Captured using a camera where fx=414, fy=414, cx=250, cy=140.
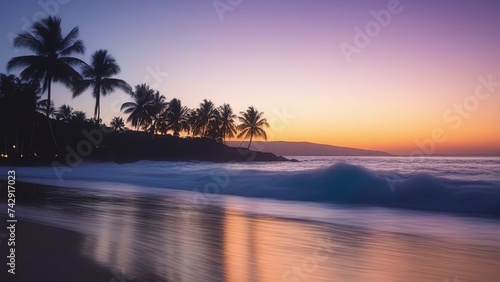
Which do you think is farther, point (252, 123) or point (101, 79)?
point (252, 123)

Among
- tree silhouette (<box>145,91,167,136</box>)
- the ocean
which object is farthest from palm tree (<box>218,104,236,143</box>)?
the ocean

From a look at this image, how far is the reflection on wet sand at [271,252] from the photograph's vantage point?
11.1 feet

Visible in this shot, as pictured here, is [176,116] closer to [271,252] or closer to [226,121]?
[226,121]

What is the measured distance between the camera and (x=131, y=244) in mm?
4359

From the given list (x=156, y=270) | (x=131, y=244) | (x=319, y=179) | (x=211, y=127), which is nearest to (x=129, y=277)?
(x=156, y=270)

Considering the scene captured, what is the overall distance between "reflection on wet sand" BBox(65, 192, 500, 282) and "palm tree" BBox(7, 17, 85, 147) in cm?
2497

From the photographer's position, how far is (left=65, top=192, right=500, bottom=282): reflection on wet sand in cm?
339

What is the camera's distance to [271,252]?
4.16m

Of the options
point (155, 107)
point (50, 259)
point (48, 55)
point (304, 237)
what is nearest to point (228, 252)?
point (304, 237)

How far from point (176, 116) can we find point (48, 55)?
84.2ft

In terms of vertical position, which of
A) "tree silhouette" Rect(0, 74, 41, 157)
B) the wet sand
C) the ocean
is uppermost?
"tree silhouette" Rect(0, 74, 41, 157)

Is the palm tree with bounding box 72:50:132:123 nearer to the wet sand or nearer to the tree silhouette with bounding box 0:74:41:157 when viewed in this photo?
the tree silhouette with bounding box 0:74:41:157

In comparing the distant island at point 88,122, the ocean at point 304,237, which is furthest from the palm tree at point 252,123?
the ocean at point 304,237

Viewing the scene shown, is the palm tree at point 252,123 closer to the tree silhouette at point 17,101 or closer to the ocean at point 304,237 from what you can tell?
the tree silhouette at point 17,101
